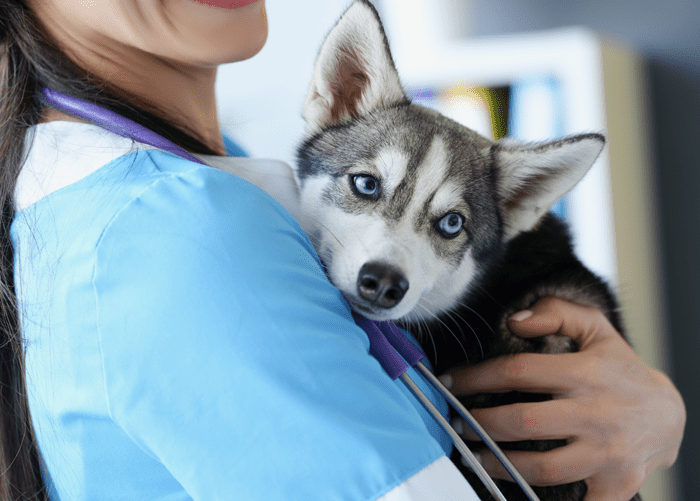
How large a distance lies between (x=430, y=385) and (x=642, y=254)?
122 inches

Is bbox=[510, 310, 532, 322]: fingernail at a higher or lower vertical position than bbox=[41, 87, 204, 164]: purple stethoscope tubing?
lower

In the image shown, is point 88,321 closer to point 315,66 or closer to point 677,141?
point 315,66

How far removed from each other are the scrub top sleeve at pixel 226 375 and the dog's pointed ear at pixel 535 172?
3.18 feet

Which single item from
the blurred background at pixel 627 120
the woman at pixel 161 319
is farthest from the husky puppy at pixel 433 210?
the blurred background at pixel 627 120

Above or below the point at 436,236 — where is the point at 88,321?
above

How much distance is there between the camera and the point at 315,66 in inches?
55.6

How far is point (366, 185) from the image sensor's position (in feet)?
4.39

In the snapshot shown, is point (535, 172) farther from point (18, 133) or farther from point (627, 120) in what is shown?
point (627, 120)

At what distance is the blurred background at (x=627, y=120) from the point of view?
320cm

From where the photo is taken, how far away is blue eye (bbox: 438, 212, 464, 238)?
1.38 m

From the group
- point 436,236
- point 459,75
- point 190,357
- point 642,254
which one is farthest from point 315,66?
point 642,254

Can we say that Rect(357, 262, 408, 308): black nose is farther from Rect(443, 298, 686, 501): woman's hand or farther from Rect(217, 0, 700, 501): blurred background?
Rect(217, 0, 700, 501): blurred background

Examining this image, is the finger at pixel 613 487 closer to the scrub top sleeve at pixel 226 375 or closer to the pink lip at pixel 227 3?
the scrub top sleeve at pixel 226 375

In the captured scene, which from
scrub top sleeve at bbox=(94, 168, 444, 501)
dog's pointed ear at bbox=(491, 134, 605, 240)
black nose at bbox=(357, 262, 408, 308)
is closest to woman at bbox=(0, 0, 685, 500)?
scrub top sleeve at bbox=(94, 168, 444, 501)
